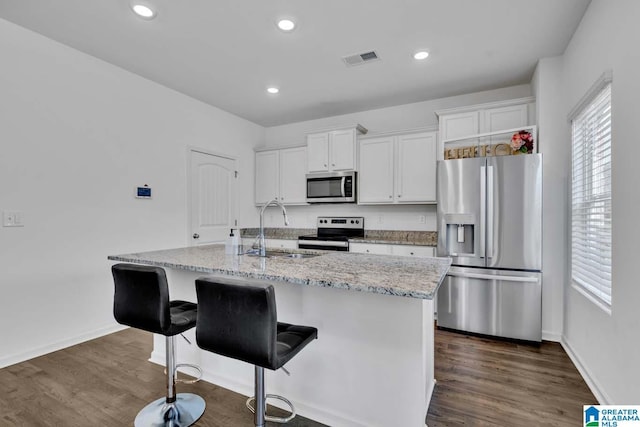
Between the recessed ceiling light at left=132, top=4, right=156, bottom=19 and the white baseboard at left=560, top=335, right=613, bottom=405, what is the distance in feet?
12.9

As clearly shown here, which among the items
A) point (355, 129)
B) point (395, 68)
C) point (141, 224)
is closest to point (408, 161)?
point (355, 129)

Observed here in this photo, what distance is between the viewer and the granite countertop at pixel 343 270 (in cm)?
127

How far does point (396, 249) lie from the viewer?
3658mm

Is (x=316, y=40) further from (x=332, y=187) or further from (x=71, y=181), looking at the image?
(x=71, y=181)

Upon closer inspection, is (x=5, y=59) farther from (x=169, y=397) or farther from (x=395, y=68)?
(x=395, y=68)

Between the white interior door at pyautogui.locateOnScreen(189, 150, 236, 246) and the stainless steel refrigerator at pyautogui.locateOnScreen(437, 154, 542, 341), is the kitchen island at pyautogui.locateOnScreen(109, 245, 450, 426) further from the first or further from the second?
the white interior door at pyautogui.locateOnScreen(189, 150, 236, 246)

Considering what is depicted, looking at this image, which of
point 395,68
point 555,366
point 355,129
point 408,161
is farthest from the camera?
point 355,129

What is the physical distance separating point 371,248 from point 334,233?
0.95 metres

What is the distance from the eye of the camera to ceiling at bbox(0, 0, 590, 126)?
2238mm

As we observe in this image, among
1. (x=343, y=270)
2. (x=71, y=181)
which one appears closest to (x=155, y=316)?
(x=343, y=270)

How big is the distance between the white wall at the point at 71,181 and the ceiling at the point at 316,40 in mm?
261

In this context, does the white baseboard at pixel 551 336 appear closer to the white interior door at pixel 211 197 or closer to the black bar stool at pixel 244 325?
the black bar stool at pixel 244 325

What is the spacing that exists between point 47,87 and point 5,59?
0.29m

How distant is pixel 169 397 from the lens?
1.78 meters
